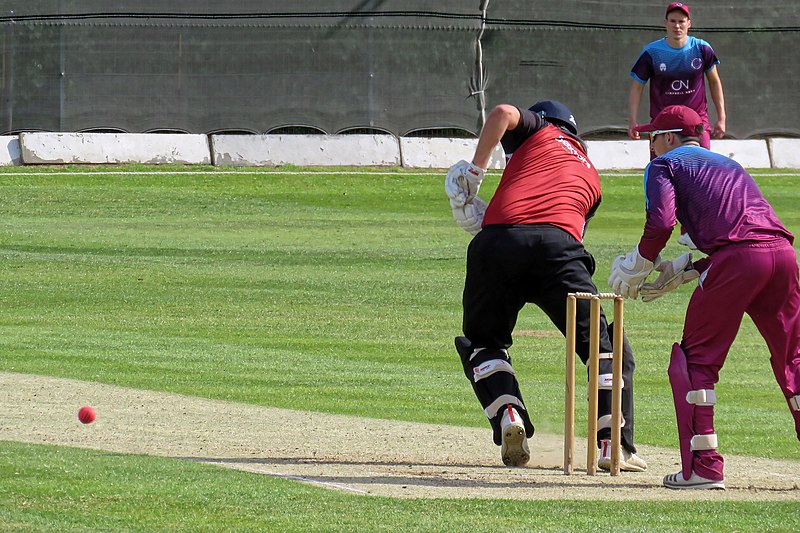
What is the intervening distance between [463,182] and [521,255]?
21.5 inches

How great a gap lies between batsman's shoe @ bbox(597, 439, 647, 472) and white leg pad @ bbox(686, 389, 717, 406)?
2.36 ft

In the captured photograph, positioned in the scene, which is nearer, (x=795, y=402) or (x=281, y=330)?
(x=795, y=402)

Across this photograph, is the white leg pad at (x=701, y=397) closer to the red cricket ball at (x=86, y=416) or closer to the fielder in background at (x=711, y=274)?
the fielder in background at (x=711, y=274)

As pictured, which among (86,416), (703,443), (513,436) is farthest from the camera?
(86,416)

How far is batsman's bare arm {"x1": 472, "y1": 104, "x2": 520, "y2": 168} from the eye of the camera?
7445 mm

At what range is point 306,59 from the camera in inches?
1025

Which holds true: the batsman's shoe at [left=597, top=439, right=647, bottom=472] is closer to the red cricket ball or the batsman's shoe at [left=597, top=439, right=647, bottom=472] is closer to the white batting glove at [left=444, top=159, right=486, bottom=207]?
the white batting glove at [left=444, top=159, right=486, bottom=207]

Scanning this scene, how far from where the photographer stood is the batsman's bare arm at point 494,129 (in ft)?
24.4

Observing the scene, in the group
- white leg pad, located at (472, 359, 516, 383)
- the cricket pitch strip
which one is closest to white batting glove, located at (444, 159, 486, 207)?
white leg pad, located at (472, 359, 516, 383)

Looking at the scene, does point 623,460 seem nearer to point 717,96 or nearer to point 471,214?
point 471,214

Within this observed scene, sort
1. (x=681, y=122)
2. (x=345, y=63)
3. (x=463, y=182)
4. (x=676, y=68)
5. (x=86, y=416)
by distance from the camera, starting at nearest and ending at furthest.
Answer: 1. (x=681, y=122)
2. (x=463, y=182)
3. (x=86, y=416)
4. (x=676, y=68)
5. (x=345, y=63)

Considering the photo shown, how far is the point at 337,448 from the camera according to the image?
832cm

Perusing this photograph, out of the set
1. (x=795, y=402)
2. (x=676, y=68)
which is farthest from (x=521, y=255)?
(x=676, y=68)

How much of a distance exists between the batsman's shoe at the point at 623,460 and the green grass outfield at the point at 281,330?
77 centimetres
